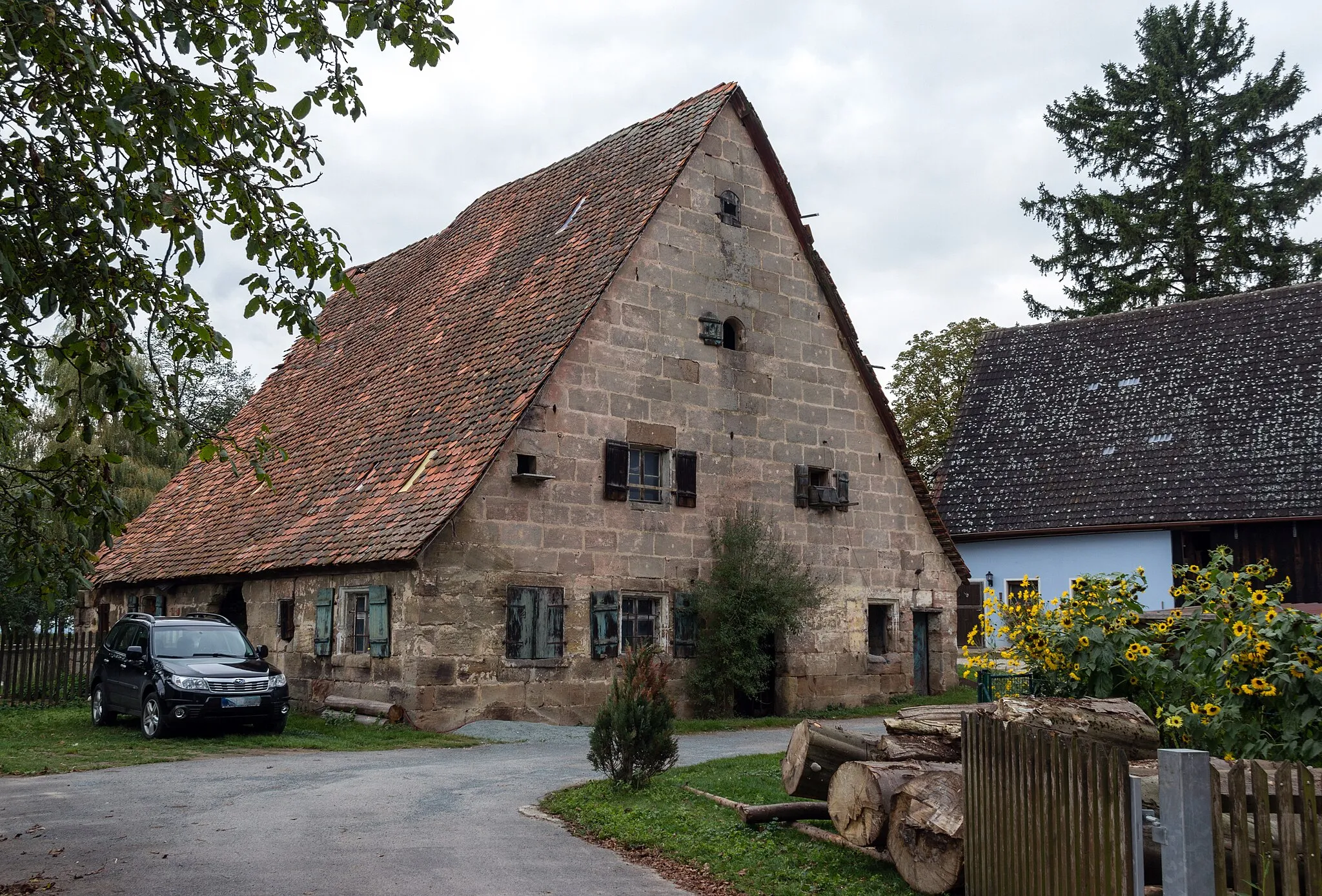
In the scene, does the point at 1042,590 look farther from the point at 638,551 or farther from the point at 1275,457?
the point at 638,551

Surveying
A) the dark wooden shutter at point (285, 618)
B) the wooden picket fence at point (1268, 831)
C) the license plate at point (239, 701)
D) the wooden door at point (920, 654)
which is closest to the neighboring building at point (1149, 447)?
the wooden door at point (920, 654)

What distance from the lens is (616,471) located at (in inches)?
770

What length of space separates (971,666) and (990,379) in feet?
84.3

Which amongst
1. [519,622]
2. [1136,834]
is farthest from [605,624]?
[1136,834]

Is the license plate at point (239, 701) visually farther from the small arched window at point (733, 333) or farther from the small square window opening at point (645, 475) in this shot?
the small arched window at point (733, 333)

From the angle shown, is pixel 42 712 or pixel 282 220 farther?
pixel 42 712

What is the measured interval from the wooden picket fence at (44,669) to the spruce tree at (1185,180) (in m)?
33.1

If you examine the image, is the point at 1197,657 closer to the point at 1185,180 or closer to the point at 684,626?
the point at 684,626

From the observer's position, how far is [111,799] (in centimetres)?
1129

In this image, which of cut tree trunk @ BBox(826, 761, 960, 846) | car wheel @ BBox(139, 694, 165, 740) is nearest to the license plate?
car wheel @ BBox(139, 694, 165, 740)

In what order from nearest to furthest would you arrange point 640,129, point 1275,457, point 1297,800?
point 1297,800
point 640,129
point 1275,457

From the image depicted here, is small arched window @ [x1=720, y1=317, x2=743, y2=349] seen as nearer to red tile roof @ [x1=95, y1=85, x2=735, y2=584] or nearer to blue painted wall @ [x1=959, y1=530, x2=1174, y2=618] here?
red tile roof @ [x1=95, y1=85, x2=735, y2=584]

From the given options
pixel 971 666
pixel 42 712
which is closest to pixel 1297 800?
pixel 971 666

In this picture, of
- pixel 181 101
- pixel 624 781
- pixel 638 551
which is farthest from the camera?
pixel 638 551
